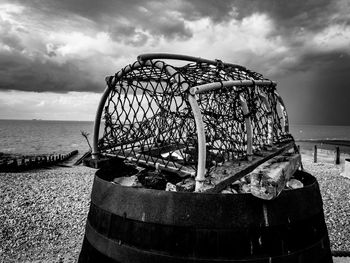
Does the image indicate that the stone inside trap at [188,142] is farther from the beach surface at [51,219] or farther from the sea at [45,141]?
the sea at [45,141]

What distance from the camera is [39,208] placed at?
28.8 feet

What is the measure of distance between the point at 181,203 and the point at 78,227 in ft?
20.5

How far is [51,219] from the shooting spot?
7.87 m

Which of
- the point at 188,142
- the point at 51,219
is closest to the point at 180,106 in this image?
the point at 188,142

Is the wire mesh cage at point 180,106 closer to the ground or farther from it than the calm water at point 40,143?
farther from it

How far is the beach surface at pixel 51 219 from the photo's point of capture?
19.3 ft

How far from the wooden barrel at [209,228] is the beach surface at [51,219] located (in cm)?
335

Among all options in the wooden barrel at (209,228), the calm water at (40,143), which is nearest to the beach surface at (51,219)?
the wooden barrel at (209,228)

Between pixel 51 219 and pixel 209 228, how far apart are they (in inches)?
289

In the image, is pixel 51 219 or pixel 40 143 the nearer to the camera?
pixel 51 219

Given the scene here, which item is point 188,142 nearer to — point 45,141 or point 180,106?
point 180,106

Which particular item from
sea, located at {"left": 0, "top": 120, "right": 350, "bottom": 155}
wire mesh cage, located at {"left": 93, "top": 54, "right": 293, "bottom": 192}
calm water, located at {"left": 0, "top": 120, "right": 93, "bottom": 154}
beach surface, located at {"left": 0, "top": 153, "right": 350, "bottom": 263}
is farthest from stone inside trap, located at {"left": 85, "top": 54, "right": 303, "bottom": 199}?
calm water, located at {"left": 0, "top": 120, "right": 93, "bottom": 154}

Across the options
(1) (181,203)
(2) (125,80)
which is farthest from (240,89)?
(1) (181,203)

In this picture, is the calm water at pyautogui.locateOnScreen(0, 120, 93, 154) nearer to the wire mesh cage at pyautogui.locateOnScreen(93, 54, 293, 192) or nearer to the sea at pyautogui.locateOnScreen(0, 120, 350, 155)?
the sea at pyautogui.locateOnScreen(0, 120, 350, 155)
